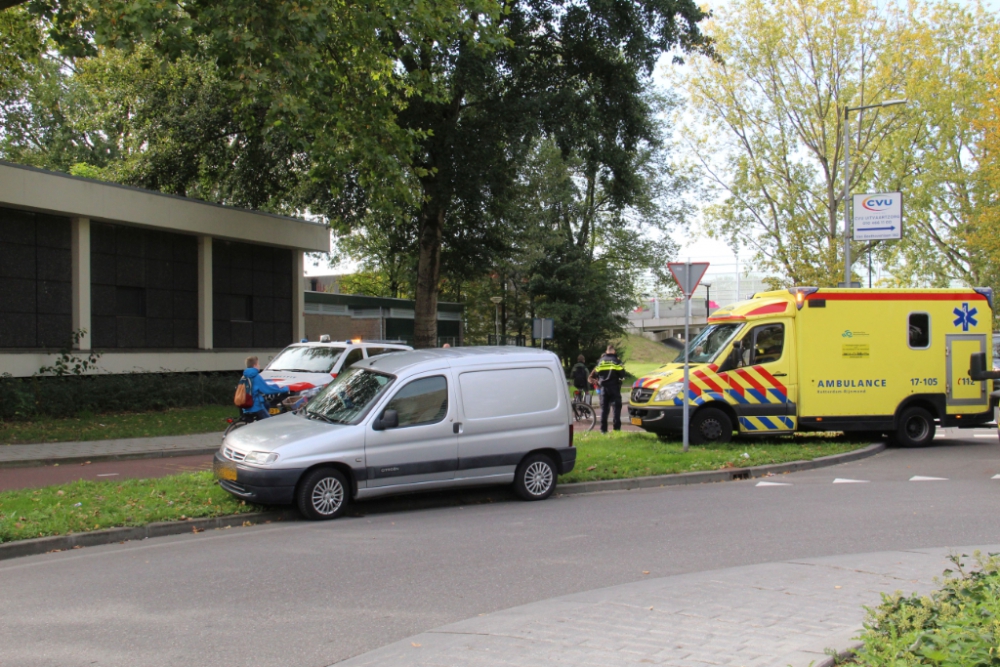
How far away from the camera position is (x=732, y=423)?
1545 centimetres

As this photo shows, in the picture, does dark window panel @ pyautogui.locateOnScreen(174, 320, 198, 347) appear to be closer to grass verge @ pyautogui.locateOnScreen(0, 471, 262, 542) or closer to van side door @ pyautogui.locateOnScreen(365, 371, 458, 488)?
grass verge @ pyautogui.locateOnScreen(0, 471, 262, 542)

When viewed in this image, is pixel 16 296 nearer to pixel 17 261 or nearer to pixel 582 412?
pixel 17 261

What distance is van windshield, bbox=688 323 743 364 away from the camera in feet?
51.4

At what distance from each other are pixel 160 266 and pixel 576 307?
71.4 ft

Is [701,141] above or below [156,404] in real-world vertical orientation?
above

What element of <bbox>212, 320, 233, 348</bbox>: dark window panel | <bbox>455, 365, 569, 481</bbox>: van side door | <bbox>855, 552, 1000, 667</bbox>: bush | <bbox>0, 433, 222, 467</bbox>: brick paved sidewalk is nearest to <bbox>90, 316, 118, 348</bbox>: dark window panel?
<bbox>212, 320, 233, 348</bbox>: dark window panel

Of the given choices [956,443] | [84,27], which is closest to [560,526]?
[84,27]

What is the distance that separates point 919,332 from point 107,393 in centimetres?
1726

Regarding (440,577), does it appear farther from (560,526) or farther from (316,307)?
(316,307)

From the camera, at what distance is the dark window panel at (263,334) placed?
87.2ft

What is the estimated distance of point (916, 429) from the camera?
A: 1642cm

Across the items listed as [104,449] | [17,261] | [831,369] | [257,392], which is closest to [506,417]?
[257,392]

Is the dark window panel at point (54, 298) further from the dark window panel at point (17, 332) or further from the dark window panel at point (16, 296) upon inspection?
the dark window panel at point (17, 332)

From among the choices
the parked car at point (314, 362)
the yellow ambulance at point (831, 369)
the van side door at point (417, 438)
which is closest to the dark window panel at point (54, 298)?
the parked car at point (314, 362)
